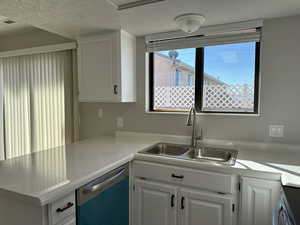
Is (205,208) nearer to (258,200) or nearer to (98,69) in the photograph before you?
(258,200)

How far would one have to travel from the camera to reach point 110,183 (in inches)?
59.7

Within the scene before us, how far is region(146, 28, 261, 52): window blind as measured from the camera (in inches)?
76.6

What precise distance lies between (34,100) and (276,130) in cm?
312

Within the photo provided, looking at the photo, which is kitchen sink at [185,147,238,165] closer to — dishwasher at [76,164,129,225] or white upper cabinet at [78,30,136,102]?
dishwasher at [76,164,129,225]

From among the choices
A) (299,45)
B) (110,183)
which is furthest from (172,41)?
(110,183)

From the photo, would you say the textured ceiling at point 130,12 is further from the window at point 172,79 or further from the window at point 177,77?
the window at point 177,77

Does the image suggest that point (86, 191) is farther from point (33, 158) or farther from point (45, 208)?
point (33, 158)

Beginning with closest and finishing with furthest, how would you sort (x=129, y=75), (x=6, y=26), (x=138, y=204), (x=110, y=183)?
(x=110, y=183) → (x=138, y=204) → (x=129, y=75) → (x=6, y=26)

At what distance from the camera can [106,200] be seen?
1.48m

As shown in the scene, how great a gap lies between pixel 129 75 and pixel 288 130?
1694 mm

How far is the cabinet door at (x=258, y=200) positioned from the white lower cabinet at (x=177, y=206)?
9 centimetres

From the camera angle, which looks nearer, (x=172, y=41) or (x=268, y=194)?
(x=268, y=194)

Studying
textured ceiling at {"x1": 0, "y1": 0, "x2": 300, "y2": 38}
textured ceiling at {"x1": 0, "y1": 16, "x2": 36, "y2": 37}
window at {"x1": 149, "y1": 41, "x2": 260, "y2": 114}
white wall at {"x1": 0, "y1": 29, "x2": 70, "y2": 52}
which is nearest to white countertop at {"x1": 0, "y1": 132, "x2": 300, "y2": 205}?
window at {"x1": 149, "y1": 41, "x2": 260, "y2": 114}

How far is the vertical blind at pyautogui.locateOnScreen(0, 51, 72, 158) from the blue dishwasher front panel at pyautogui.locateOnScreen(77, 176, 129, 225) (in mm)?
1554
